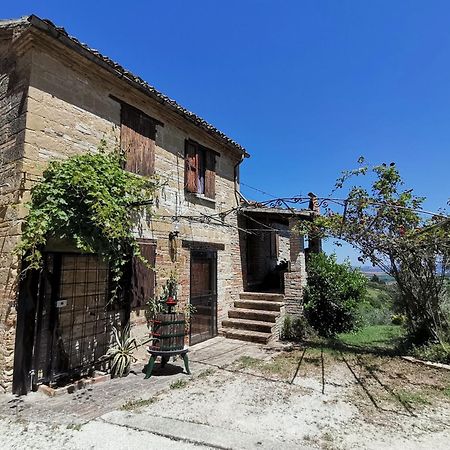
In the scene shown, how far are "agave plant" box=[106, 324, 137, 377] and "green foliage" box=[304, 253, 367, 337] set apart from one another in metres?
5.80

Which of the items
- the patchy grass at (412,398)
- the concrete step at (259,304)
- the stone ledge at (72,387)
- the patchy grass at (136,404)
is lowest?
the patchy grass at (412,398)

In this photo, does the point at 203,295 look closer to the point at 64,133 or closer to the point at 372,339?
the point at 372,339

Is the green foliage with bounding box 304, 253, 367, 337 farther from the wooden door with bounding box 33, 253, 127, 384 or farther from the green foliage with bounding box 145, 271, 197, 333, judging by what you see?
the wooden door with bounding box 33, 253, 127, 384

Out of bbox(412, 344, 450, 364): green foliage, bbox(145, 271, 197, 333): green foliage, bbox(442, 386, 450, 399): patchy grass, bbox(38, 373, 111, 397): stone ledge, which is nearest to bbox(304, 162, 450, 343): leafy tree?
bbox(412, 344, 450, 364): green foliage

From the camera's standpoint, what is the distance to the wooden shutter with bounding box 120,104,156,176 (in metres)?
7.52

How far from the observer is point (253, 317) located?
10.2 metres

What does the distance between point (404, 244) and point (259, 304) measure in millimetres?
4746

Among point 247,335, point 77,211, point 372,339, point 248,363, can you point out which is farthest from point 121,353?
point 372,339

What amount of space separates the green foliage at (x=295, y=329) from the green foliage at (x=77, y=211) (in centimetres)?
588

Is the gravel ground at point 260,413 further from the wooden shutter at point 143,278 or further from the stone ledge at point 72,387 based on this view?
the wooden shutter at point 143,278

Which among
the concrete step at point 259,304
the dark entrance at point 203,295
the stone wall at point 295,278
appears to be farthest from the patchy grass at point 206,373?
the stone wall at point 295,278

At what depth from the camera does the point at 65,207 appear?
213 inches

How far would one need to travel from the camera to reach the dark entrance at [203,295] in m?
9.28

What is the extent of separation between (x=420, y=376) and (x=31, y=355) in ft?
23.6
